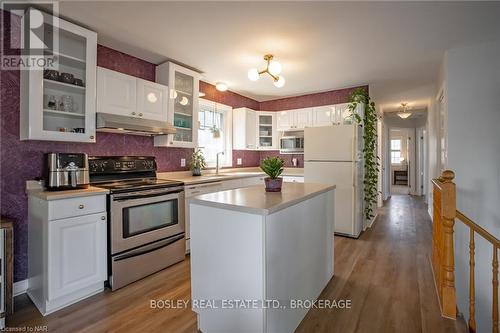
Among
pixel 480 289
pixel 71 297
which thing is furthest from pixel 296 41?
pixel 480 289

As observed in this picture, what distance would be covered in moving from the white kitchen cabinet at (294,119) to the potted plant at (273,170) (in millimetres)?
2958

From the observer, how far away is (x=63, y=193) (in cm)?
206

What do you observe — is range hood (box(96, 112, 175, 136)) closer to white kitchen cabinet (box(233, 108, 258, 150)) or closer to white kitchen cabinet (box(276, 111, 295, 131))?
white kitchen cabinet (box(233, 108, 258, 150))

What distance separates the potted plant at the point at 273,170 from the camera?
81.8 inches

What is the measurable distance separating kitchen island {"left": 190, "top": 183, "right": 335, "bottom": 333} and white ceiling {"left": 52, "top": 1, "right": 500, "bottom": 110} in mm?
1598

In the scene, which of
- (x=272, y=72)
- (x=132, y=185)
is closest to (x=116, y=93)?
(x=132, y=185)

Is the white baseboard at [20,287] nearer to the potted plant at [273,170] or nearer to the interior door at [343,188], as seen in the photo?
the potted plant at [273,170]

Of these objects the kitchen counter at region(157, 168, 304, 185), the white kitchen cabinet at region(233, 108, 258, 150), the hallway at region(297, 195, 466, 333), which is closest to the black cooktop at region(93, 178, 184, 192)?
the kitchen counter at region(157, 168, 304, 185)

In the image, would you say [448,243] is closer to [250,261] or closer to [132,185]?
[250,261]

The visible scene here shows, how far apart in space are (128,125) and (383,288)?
304 centimetres

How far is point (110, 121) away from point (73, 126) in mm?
388

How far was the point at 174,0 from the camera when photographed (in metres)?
2.01

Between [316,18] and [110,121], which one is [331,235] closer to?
[316,18]

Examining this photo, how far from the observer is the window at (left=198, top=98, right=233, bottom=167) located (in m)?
4.29
